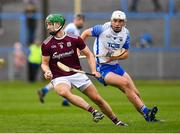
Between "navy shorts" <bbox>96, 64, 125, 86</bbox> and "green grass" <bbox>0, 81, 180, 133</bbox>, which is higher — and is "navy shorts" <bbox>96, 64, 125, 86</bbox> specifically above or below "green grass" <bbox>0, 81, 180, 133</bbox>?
above

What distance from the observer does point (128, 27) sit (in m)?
42.0

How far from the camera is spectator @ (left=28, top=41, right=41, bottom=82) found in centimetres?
3834

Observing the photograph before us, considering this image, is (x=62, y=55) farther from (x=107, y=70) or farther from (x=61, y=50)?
(x=107, y=70)

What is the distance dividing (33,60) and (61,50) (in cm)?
2300

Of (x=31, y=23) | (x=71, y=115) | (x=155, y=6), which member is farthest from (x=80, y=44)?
(x=155, y=6)

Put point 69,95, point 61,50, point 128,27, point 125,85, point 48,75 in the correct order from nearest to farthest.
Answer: point 48,75, point 69,95, point 61,50, point 125,85, point 128,27

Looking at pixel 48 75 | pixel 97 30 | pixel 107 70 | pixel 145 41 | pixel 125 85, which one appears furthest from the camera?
pixel 145 41

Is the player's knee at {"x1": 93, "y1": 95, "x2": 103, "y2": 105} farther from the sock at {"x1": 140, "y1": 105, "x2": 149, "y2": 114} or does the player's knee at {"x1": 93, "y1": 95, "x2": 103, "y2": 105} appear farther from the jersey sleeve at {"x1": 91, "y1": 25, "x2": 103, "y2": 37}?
the jersey sleeve at {"x1": 91, "y1": 25, "x2": 103, "y2": 37}

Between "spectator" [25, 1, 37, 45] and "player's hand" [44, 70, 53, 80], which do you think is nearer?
"player's hand" [44, 70, 53, 80]

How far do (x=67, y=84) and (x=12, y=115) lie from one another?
3.88 m

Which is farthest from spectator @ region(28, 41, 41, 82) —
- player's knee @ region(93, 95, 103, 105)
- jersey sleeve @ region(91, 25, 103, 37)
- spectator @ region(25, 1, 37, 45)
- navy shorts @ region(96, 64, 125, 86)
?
player's knee @ region(93, 95, 103, 105)

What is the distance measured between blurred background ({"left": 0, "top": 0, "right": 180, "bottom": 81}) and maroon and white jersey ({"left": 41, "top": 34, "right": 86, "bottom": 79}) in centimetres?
2432

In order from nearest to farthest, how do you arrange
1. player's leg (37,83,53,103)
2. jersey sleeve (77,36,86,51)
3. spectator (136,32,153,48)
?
jersey sleeve (77,36,86,51) → player's leg (37,83,53,103) → spectator (136,32,153,48)

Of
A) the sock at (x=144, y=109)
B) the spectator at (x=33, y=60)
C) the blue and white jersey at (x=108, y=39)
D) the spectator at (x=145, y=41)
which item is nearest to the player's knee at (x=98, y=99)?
the sock at (x=144, y=109)
